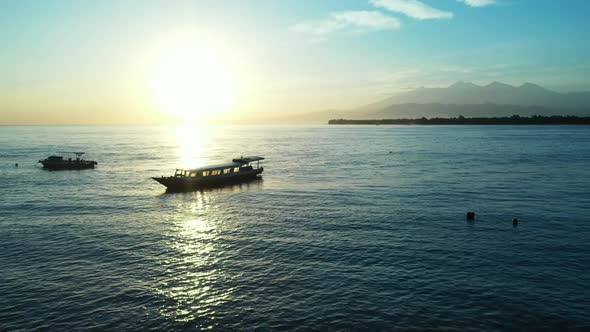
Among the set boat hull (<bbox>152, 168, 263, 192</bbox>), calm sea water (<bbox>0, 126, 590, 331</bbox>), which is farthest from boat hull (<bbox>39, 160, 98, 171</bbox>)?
boat hull (<bbox>152, 168, 263, 192</bbox>)

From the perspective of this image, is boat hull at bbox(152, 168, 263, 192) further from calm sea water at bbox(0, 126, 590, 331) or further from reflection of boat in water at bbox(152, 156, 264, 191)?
calm sea water at bbox(0, 126, 590, 331)

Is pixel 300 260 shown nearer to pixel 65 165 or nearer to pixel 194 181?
pixel 194 181

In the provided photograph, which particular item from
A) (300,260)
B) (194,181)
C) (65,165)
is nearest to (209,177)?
(194,181)

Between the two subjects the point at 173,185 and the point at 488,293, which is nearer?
the point at 488,293

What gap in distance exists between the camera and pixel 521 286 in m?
28.9

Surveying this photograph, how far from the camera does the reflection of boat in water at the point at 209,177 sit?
243ft

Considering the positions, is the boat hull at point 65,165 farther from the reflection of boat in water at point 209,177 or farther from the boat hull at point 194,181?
the boat hull at point 194,181

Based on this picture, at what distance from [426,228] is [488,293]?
1631 cm

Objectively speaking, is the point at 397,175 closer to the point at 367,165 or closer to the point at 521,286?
the point at 367,165

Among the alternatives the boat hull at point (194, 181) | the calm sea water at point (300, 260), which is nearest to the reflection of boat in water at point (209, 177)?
the boat hull at point (194, 181)

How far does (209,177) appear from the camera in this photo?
78.2 meters

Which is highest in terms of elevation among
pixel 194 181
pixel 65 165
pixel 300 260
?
pixel 65 165

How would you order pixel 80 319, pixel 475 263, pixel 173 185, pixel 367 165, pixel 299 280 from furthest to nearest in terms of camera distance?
1. pixel 367 165
2. pixel 173 185
3. pixel 475 263
4. pixel 299 280
5. pixel 80 319

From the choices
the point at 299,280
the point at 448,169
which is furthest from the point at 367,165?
the point at 299,280
